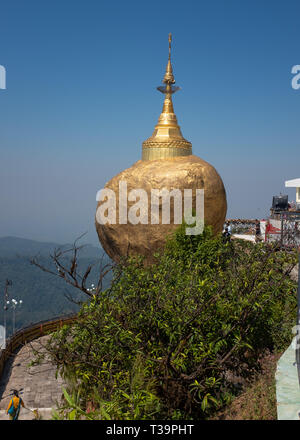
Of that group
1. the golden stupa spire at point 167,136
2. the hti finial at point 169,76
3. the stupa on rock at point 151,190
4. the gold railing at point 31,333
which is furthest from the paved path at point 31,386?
the hti finial at point 169,76

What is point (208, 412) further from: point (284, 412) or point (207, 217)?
point (207, 217)

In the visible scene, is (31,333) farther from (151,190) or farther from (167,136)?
(167,136)

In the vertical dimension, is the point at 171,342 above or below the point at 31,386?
above

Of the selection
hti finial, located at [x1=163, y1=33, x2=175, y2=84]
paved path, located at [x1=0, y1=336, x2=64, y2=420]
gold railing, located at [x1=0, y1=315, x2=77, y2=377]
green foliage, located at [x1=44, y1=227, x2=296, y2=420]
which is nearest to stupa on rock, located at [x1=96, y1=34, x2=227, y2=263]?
hti finial, located at [x1=163, y1=33, x2=175, y2=84]

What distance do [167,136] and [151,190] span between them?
274 centimetres

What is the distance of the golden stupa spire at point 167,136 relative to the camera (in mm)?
13773

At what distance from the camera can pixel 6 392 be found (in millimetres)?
10773

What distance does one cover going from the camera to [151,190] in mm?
12500

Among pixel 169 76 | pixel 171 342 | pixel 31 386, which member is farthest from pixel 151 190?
pixel 31 386

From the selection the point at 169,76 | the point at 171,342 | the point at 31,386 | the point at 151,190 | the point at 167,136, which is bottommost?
the point at 31,386

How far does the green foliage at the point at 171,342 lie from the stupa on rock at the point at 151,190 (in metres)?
4.14

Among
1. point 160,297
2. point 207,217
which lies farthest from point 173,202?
point 160,297
